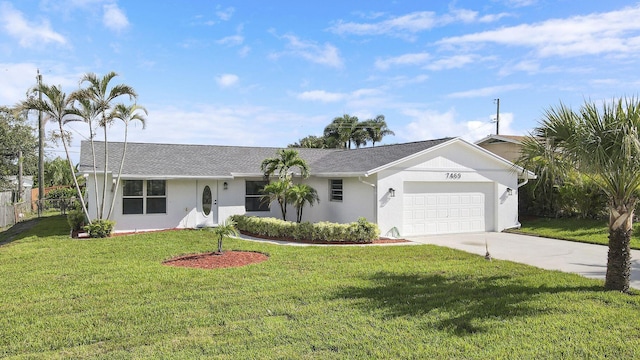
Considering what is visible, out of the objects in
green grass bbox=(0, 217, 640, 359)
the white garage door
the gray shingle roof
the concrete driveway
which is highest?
the gray shingle roof

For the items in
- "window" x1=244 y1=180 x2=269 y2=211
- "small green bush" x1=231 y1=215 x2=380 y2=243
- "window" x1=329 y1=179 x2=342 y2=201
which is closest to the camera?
"small green bush" x1=231 y1=215 x2=380 y2=243

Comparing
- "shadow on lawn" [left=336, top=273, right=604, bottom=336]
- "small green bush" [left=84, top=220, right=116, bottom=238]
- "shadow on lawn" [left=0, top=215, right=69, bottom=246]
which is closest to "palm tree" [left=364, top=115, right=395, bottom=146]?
"shadow on lawn" [left=0, top=215, right=69, bottom=246]

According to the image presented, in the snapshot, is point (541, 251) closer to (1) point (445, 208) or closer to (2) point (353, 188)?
(1) point (445, 208)

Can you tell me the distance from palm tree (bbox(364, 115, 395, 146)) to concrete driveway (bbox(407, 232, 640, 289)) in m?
30.4

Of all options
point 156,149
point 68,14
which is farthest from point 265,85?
point 68,14

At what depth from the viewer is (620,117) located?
22.8 ft

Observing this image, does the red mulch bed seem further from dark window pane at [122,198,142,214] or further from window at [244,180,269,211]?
window at [244,180,269,211]

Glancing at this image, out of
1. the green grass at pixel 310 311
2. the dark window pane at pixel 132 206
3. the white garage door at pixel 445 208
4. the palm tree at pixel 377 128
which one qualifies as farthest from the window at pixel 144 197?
the palm tree at pixel 377 128

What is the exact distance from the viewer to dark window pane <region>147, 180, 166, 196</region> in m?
17.4

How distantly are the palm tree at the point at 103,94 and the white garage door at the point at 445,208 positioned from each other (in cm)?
1145

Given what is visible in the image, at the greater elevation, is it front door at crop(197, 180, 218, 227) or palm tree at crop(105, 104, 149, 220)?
palm tree at crop(105, 104, 149, 220)

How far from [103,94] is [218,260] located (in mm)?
9166

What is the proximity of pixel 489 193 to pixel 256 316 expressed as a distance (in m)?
14.1

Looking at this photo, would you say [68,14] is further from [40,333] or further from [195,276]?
[40,333]
